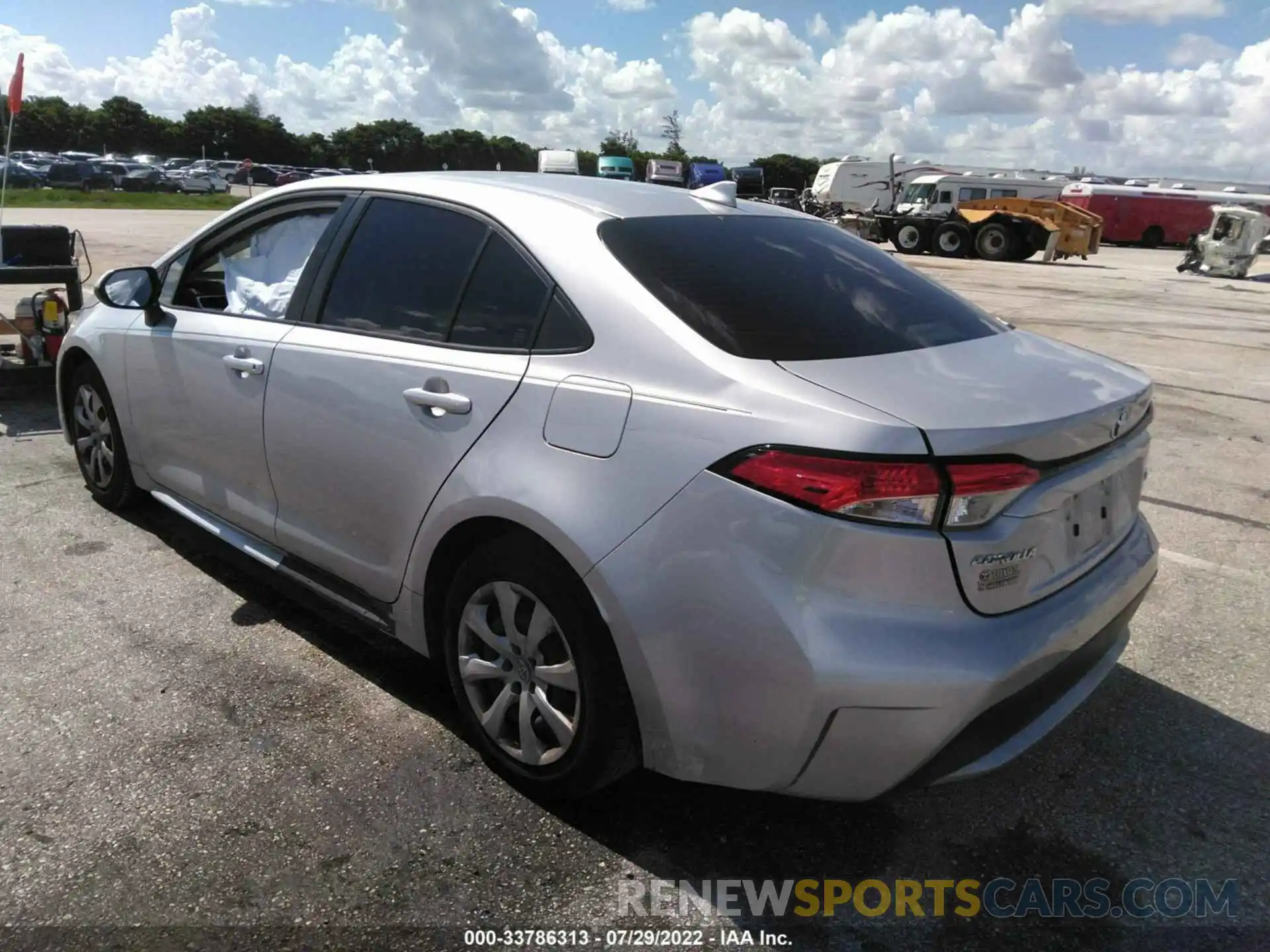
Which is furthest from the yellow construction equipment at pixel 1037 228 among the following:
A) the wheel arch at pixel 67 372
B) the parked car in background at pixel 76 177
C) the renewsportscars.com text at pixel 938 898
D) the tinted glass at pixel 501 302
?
the parked car in background at pixel 76 177

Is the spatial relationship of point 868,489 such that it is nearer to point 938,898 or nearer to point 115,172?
point 938,898

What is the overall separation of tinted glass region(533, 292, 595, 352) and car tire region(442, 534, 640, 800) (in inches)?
19.6

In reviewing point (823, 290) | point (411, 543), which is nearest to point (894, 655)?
point (823, 290)

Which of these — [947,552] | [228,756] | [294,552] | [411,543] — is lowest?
[228,756]

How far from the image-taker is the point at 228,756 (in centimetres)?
280

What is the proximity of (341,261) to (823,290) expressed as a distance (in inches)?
62.2

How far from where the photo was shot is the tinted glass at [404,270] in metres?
2.88

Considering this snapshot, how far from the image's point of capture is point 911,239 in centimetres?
2866

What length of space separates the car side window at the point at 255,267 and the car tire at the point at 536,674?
144cm

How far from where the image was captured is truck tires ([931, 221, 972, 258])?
90.2 ft

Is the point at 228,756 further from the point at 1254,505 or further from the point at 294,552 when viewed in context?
the point at 1254,505

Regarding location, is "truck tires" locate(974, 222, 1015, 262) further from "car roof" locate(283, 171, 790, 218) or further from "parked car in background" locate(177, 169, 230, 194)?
"parked car in background" locate(177, 169, 230, 194)

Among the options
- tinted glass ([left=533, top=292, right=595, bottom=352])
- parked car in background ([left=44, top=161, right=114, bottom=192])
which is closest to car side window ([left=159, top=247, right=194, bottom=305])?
tinted glass ([left=533, top=292, right=595, bottom=352])

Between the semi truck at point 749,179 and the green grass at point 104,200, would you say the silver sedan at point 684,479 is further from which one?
the semi truck at point 749,179
